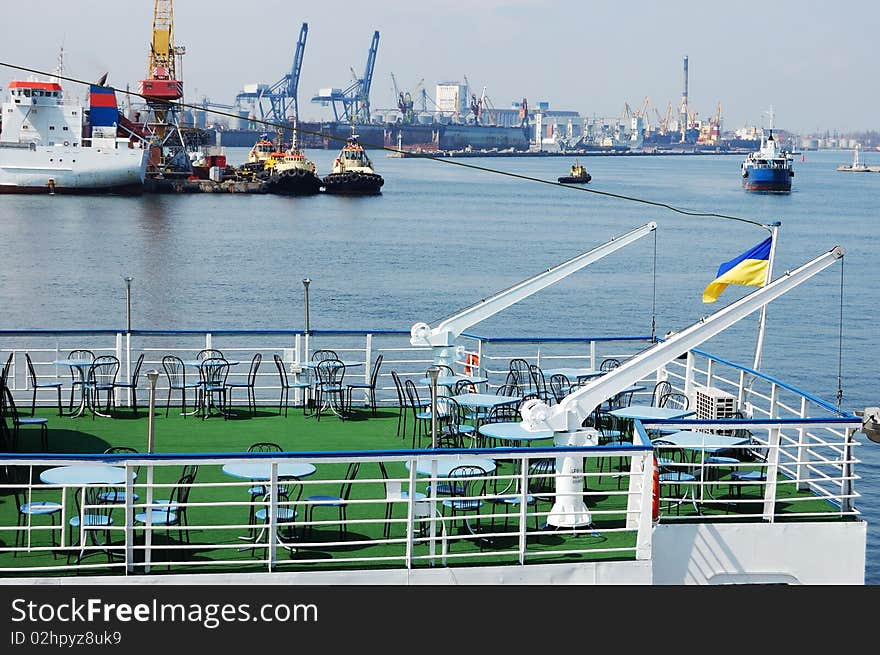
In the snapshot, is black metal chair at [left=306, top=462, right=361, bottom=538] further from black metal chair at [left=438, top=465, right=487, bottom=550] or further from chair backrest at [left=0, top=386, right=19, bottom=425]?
chair backrest at [left=0, top=386, right=19, bottom=425]

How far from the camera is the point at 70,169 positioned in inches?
3499

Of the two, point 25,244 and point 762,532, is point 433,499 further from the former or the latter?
point 25,244

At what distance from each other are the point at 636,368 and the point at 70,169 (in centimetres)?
8654

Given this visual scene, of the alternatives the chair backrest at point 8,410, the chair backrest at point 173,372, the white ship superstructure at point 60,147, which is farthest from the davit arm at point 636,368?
the white ship superstructure at point 60,147

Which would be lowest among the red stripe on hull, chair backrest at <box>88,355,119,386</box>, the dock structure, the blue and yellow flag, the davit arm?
chair backrest at <box>88,355,119,386</box>

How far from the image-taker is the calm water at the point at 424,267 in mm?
37656

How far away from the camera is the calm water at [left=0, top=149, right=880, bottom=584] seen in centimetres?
3766

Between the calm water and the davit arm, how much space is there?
7338mm

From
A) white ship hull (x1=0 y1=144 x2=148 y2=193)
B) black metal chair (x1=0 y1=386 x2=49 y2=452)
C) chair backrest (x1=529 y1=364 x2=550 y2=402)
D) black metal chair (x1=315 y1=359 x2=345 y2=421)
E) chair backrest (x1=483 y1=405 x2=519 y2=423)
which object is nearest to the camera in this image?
black metal chair (x1=0 y1=386 x2=49 y2=452)

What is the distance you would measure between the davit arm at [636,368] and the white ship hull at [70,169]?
3352 inches

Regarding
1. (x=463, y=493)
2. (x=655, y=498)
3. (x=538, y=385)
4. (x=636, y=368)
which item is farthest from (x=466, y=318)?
(x=655, y=498)

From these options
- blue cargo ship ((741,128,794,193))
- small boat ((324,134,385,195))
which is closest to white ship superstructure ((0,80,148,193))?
small boat ((324,134,385,195))
